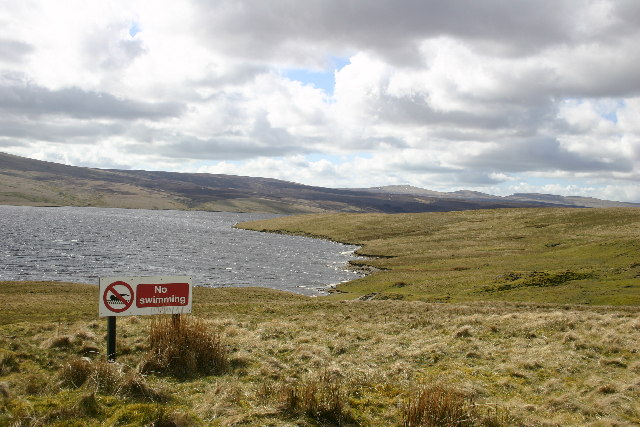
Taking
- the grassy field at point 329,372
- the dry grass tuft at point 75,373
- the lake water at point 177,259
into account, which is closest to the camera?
the grassy field at point 329,372

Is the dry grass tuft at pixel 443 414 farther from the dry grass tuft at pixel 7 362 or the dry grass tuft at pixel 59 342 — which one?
the dry grass tuft at pixel 59 342

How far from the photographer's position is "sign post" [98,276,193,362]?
13.5 m

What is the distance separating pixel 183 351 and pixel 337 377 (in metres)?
4.44

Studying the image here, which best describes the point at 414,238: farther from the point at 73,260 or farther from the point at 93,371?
the point at 93,371

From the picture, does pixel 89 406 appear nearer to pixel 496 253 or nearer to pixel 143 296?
pixel 143 296

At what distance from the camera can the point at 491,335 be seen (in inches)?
771

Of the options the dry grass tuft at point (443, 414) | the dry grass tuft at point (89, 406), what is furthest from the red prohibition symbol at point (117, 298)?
the dry grass tuft at point (443, 414)

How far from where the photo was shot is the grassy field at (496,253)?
51.9m

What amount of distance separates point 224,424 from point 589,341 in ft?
46.9

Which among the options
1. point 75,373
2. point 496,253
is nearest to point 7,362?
point 75,373

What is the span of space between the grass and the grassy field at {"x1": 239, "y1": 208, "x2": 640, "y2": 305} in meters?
29.5

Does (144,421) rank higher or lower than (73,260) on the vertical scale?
higher

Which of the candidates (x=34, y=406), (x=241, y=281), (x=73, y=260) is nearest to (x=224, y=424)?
(x=34, y=406)

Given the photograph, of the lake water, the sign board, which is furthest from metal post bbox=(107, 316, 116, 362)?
the lake water
